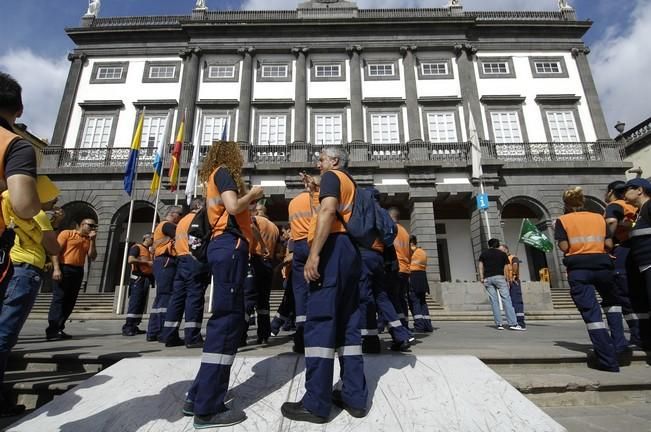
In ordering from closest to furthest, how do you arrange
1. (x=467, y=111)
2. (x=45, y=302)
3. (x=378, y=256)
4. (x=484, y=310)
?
(x=378, y=256) < (x=484, y=310) < (x=45, y=302) < (x=467, y=111)

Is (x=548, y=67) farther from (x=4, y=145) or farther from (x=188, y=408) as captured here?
(x=4, y=145)

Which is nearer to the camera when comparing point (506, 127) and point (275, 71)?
point (506, 127)

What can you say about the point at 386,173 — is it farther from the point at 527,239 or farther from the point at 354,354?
the point at 354,354

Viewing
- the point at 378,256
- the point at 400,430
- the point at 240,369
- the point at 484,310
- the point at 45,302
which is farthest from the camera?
the point at 45,302

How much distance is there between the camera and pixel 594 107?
61.0 ft

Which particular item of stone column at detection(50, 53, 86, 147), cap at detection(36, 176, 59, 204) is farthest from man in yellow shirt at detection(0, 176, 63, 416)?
stone column at detection(50, 53, 86, 147)

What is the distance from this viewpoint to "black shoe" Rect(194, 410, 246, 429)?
6.86ft

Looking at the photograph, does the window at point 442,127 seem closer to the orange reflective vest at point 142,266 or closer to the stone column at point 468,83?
the stone column at point 468,83

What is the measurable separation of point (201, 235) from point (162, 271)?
3.20m

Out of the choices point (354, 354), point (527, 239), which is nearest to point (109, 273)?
point (354, 354)

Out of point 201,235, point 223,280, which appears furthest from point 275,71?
point 223,280

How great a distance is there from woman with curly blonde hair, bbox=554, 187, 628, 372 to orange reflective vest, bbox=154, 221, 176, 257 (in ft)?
17.3

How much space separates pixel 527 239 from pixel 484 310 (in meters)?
5.81

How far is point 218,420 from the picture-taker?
2.12 m
